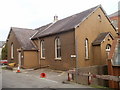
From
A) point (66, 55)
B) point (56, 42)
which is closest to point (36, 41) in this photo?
point (56, 42)

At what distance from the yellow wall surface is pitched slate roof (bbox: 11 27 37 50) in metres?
8.83

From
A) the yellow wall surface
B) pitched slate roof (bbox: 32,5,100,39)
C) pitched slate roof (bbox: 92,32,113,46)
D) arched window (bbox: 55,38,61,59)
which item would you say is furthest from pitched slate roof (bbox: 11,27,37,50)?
pitched slate roof (bbox: 92,32,113,46)

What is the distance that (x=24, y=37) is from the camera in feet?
86.9

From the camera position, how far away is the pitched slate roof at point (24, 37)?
24.3 m

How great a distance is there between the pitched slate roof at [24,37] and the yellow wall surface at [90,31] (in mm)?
8831

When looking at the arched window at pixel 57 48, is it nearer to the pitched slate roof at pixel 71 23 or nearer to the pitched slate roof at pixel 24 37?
the pitched slate roof at pixel 71 23

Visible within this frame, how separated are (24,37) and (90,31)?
12.0 m

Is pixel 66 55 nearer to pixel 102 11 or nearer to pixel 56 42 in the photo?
pixel 56 42

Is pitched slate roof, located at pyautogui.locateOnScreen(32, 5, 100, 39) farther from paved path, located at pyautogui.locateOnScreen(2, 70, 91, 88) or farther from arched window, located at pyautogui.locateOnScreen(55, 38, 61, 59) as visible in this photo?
paved path, located at pyautogui.locateOnScreen(2, 70, 91, 88)

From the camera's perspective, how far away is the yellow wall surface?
1828 cm

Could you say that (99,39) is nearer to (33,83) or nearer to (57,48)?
(57,48)

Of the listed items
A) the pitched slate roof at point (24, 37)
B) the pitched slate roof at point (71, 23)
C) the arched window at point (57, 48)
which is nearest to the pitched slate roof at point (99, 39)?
the pitched slate roof at point (71, 23)

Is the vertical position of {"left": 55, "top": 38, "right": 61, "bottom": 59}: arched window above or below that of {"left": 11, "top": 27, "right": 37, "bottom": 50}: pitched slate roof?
below

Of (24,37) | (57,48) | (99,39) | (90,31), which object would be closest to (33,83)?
(57,48)
